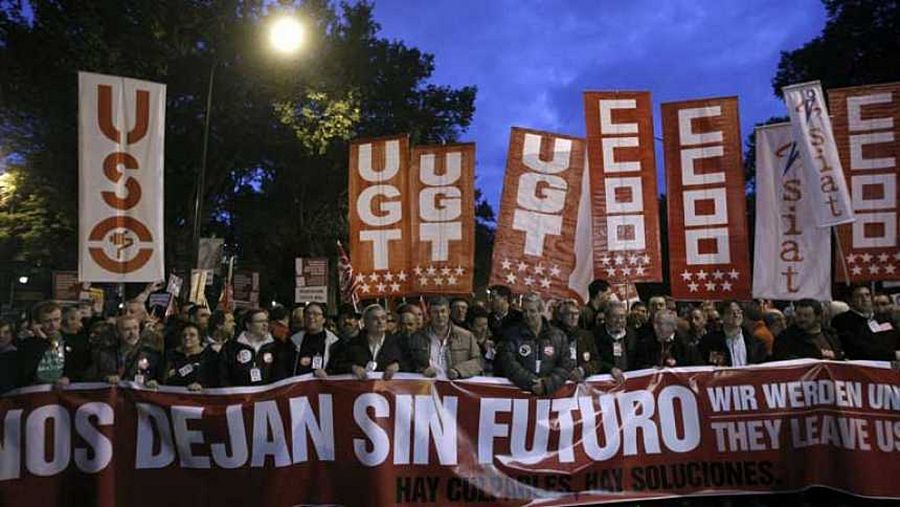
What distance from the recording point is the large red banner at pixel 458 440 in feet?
20.2

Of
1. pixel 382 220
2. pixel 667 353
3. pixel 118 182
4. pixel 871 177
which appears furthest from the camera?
pixel 382 220

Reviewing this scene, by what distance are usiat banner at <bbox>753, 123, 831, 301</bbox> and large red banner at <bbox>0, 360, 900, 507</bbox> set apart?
1.84m

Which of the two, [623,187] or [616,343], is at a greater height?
[623,187]

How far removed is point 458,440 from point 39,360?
3.59 metres

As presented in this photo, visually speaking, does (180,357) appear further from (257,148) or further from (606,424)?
(257,148)

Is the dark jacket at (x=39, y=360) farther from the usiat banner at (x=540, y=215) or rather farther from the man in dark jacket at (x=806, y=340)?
the man in dark jacket at (x=806, y=340)

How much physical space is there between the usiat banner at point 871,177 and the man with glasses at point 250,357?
6.24 m

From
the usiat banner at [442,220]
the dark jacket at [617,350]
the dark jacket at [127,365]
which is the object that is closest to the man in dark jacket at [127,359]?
the dark jacket at [127,365]

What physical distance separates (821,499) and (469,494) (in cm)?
317

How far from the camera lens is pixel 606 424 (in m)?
6.65

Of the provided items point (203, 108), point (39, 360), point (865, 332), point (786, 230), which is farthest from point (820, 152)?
point (203, 108)

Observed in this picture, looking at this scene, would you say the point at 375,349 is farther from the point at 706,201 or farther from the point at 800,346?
the point at 706,201

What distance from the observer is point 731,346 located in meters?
7.16

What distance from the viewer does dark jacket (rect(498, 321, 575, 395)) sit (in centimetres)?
663
